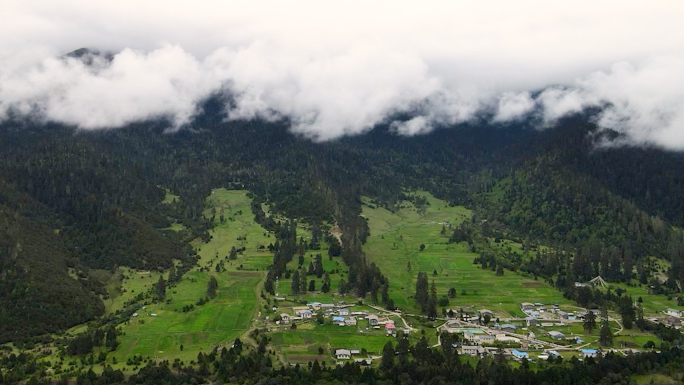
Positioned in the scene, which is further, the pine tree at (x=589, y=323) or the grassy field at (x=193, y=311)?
the pine tree at (x=589, y=323)

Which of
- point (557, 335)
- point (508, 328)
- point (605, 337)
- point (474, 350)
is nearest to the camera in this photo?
point (474, 350)

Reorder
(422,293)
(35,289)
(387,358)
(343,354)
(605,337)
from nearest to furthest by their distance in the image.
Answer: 1. (387,358)
2. (343,354)
3. (605,337)
4. (35,289)
5. (422,293)

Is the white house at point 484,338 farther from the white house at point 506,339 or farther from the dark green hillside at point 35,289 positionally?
the dark green hillside at point 35,289

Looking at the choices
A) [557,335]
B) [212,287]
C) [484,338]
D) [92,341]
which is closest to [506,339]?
[484,338]

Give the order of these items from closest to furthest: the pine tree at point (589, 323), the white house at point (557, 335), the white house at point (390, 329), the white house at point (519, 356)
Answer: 1. the white house at point (519, 356)
2. the white house at point (557, 335)
3. the white house at point (390, 329)
4. the pine tree at point (589, 323)

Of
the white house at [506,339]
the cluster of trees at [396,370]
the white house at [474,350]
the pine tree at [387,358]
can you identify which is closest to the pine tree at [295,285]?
the cluster of trees at [396,370]

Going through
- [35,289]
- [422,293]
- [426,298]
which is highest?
[35,289]

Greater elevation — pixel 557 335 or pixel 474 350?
pixel 474 350

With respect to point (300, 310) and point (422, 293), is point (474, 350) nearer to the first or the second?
point (422, 293)

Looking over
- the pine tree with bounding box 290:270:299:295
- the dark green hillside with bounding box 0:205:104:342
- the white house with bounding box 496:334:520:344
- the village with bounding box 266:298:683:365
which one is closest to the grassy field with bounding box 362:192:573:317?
the village with bounding box 266:298:683:365
